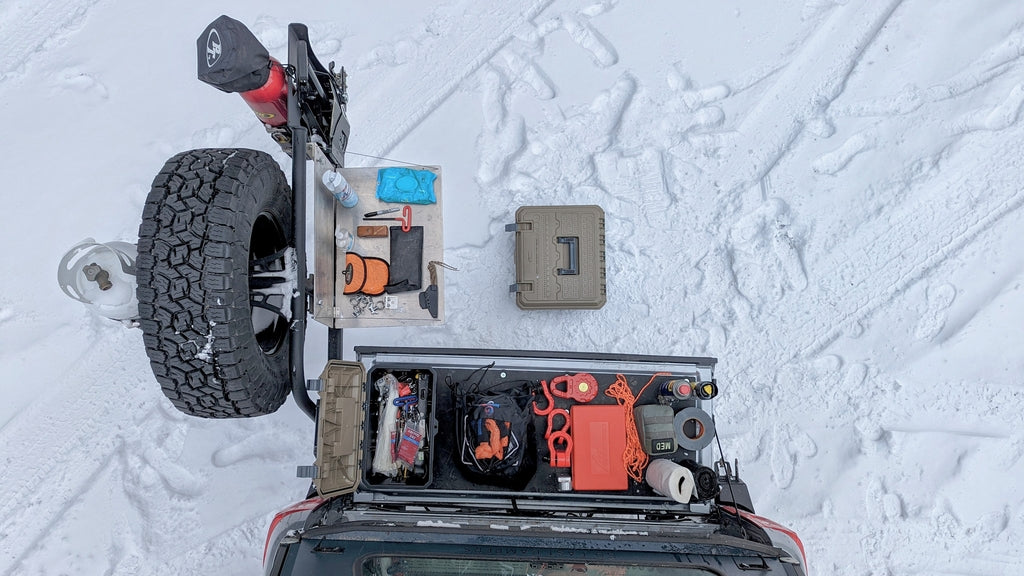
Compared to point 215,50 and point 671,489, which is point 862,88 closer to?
point 671,489

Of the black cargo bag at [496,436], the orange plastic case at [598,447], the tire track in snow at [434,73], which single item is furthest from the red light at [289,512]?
the tire track in snow at [434,73]

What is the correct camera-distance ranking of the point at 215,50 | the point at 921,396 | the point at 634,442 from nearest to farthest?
the point at 215,50 → the point at 634,442 → the point at 921,396

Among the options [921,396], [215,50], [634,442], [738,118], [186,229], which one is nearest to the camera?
[186,229]

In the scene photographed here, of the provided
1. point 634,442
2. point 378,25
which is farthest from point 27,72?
point 634,442

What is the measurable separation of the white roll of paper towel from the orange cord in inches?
4.0

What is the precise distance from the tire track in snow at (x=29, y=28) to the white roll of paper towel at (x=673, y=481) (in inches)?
179

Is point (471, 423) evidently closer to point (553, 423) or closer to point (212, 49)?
point (553, 423)

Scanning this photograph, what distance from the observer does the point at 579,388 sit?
8.70 ft

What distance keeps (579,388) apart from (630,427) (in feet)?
1.01

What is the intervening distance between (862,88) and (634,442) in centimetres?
296

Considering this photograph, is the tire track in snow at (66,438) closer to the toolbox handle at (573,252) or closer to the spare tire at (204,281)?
the spare tire at (204,281)

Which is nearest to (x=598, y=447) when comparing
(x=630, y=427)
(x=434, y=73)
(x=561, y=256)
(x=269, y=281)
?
(x=630, y=427)

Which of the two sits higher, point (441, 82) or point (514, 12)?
point (514, 12)

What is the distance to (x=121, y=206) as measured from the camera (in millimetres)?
3438
